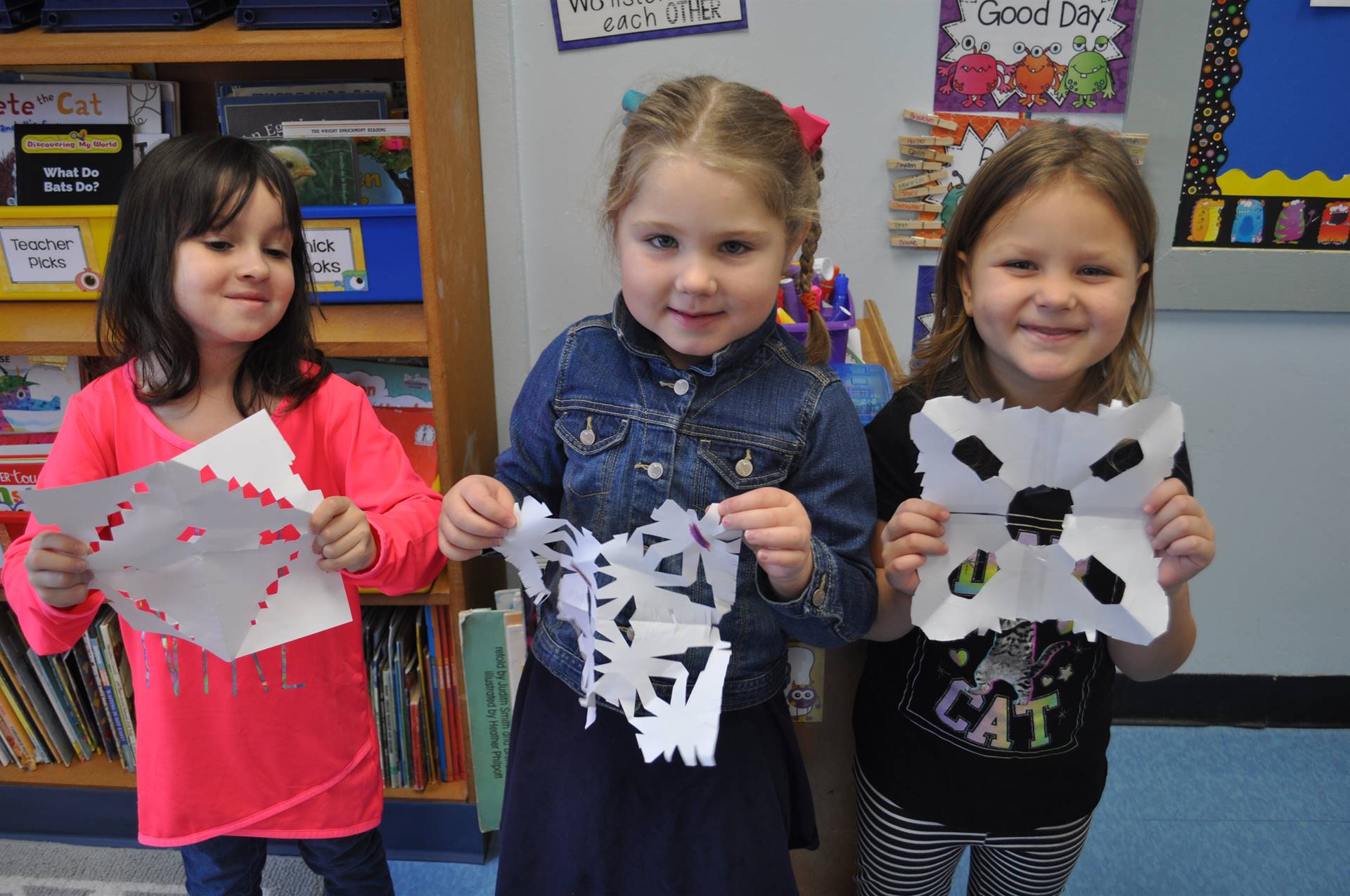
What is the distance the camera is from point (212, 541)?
2.90 feet

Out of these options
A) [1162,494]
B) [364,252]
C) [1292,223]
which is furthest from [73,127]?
[1292,223]

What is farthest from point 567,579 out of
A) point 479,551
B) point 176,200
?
point 176,200

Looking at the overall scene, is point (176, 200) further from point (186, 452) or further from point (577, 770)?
point (577, 770)

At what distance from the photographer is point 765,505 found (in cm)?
81

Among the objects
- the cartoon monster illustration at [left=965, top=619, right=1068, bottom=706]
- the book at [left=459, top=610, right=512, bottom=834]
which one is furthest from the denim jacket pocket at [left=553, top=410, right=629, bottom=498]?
the book at [left=459, top=610, right=512, bottom=834]

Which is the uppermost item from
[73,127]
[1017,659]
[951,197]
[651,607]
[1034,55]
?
[1034,55]

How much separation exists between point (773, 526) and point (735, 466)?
115mm

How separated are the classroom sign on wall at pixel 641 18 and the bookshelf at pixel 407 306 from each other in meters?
0.15

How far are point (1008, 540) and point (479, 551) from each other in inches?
19.7

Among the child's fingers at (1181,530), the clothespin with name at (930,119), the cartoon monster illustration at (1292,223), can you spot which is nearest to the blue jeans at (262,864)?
the child's fingers at (1181,530)

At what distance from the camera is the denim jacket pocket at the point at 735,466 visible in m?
0.90

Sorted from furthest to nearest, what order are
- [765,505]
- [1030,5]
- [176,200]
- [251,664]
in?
[1030,5] → [251,664] → [176,200] → [765,505]

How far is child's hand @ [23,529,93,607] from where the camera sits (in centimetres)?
85

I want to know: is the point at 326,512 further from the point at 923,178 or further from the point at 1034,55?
the point at 1034,55
